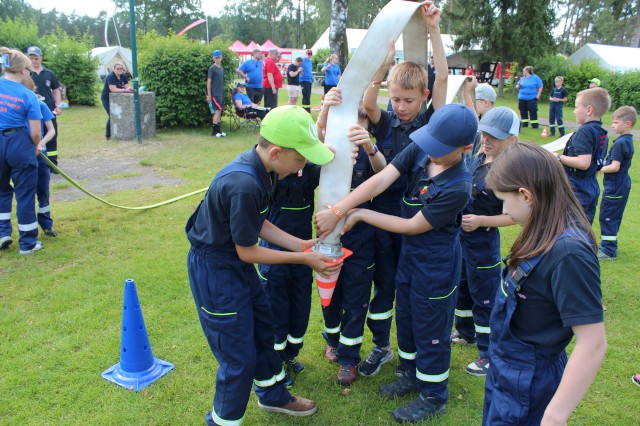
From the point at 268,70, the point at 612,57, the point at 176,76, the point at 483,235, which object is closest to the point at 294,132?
the point at 483,235

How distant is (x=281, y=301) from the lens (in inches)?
143

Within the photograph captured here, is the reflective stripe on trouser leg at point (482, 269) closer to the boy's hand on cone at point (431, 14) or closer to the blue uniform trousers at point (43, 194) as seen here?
the boy's hand on cone at point (431, 14)

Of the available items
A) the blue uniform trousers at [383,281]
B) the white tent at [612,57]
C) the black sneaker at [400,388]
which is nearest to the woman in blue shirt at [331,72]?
A: the blue uniform trousers at [383,281]

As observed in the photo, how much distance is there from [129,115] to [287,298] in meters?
12.0

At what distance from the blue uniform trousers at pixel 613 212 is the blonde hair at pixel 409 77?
4649mm

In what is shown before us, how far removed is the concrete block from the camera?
1357 centimetres

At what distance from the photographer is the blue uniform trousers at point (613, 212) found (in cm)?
657

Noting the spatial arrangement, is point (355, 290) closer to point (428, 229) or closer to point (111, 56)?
point (428, 229)

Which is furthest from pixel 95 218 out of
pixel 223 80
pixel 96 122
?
pixel 96 122

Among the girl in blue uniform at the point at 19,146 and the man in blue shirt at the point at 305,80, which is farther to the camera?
the man in blue shirt at the point at 305,80

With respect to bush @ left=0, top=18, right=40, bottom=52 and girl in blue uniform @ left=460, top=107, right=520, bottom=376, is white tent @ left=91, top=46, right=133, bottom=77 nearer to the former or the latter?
bush @ left=0, top=18, right=40, bottom=52

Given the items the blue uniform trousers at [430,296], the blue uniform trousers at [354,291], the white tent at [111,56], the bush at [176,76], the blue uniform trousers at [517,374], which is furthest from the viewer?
the white tent at [111,56]

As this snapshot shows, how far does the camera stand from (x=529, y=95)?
57.7ft

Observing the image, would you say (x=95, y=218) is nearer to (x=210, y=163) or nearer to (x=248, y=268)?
(x=210, y=163)
